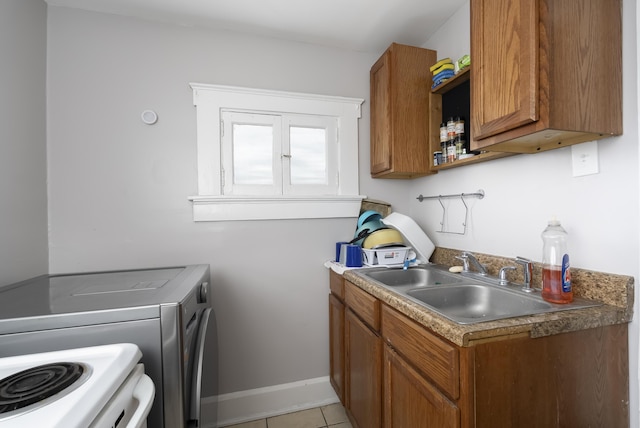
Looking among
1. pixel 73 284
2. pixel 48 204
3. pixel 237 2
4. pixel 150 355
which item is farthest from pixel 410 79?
pixel 48 204

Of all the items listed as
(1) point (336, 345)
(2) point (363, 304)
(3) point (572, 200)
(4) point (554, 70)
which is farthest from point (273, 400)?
(4) point (554, 70)

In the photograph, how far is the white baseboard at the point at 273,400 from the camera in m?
1.65

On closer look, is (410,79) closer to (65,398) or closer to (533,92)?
(533,92)

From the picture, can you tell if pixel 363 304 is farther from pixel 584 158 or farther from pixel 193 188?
pixel 193 188

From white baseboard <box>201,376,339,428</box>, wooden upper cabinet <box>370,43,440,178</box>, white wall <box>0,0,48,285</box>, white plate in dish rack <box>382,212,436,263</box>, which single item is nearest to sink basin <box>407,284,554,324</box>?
white plate in dish rack <box>382,212,436,263</box>

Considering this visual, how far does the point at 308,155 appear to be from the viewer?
1.85 metres

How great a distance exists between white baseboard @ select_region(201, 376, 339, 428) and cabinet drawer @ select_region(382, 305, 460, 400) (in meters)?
1.00

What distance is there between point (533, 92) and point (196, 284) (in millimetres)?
1424

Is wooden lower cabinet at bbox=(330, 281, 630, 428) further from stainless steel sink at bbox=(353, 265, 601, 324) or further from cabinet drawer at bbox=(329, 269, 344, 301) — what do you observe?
cabinet drawer at bbox=(329, 269, 344, 301)

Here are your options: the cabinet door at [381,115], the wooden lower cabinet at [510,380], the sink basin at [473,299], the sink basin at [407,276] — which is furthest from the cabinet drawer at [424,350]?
the cabinet door at [381,115]

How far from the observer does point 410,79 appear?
65.4 inches

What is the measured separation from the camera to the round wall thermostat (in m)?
1.59

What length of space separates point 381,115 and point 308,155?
56 centimetres

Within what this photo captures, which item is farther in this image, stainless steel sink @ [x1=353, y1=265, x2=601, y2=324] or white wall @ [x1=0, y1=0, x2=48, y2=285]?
white wall @ [x1=0, y1=0, x2=48, y2=285]
